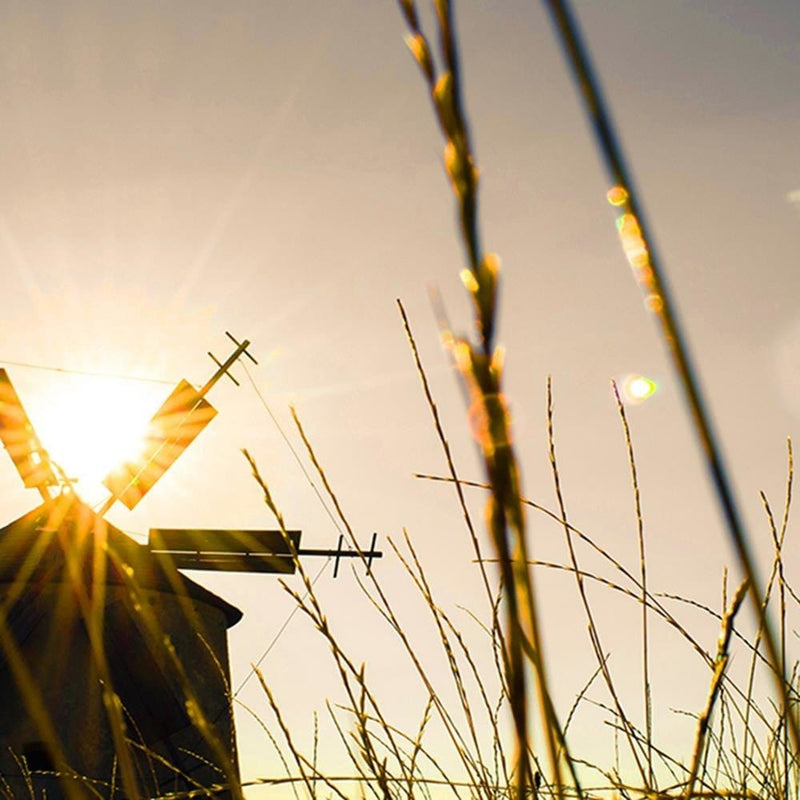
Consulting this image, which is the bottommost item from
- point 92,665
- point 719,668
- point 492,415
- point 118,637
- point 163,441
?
point 92,665

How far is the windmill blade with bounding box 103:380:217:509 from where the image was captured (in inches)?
527

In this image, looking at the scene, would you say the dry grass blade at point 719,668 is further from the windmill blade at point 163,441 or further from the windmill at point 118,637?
the windmill blade at point 163,441

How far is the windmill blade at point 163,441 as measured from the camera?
13383 millimetres

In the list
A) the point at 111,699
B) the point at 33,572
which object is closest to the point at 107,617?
the point at 33,572

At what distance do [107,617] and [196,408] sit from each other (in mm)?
4803

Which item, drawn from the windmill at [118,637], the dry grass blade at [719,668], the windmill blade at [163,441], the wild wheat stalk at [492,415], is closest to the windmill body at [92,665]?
the windmill at [118,637]

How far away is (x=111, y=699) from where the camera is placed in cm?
64

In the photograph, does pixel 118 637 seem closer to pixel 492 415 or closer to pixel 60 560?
pixel 60 560

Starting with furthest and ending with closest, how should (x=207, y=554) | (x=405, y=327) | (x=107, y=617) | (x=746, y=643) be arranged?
(x=207, y=554) → (x=107, y=617) → (x=746, y=643) → (x=405, y=327)

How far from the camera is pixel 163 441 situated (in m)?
13.9

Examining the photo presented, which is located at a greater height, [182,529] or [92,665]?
[182,529]

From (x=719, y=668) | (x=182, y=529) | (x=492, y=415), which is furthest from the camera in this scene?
(x=182, y=529)

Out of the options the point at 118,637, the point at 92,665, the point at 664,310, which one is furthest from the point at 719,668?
the point at 118,637

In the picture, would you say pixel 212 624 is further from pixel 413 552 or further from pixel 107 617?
pixel 413 552
